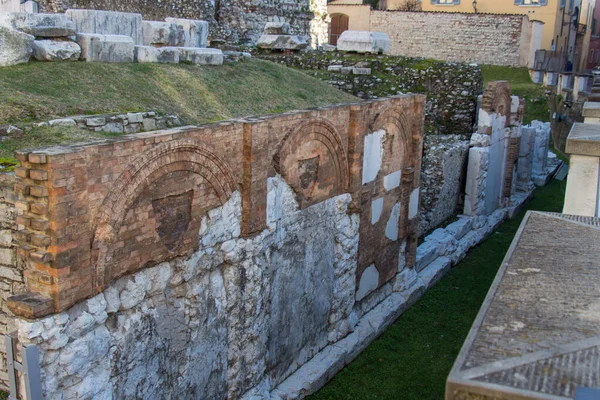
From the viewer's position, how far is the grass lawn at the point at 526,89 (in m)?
25.5

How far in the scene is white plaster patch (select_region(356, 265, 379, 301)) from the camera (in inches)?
348

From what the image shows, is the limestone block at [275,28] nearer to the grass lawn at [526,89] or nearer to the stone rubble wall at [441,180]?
the stone rubble wall at [441,180]

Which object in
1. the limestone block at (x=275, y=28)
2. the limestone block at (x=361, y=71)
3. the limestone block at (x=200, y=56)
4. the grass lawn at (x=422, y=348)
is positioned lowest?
the grass lawn at (x=422, y=348)

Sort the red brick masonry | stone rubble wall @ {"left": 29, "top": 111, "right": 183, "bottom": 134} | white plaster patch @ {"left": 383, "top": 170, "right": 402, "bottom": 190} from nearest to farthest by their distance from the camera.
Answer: the red brick masonry → stone rubble wall @ {"left": 29, "top": 111, "right": 183, "bottom": 134} → white plaster patch @ {"left": 383, "top": 170, "right": 402, "bottom": 190}

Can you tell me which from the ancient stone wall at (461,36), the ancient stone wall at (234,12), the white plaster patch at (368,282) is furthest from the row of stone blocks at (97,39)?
the ancient stone wall at (461,36)

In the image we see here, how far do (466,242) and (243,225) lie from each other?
24.7ft

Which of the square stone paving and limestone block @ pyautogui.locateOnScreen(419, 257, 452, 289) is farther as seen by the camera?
limestone block @ pyautogui.locateOnScreen(419, 257, 452, 289)

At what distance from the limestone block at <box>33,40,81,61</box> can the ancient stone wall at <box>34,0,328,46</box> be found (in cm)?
281

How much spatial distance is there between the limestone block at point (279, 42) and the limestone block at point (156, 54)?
5935mm

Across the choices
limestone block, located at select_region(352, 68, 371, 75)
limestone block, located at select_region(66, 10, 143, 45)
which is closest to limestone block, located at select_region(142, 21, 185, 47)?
limestone block, located at select_region(66, 10, 143, 45)

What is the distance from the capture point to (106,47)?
838 cm

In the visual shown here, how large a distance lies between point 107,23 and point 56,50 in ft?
3.83

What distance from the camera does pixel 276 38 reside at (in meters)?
15.0

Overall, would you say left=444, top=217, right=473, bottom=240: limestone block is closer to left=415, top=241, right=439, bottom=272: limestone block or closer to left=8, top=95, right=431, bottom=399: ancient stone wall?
left=415, top=241, right=439, bottom=272: limestone block
